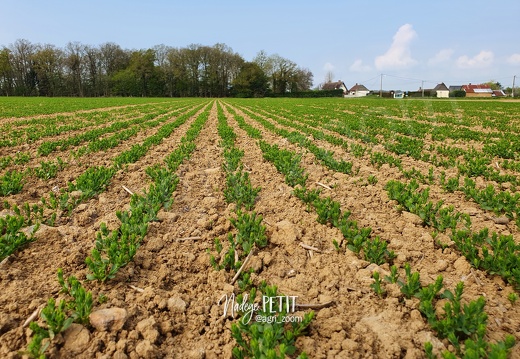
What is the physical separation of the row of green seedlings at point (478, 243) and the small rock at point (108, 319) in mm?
3126

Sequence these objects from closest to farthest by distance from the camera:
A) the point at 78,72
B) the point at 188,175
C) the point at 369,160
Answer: the point at 188,175 → the point at 369,160 → the point at 78,72

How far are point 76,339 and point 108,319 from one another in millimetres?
218

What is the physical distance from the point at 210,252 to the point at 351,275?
4.77 ft

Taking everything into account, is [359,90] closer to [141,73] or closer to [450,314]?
[141,73]

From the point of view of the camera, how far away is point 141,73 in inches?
3634

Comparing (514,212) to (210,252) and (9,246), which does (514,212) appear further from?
(9,246)

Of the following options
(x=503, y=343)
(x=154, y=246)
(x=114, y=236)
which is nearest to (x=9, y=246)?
(x=114, y=236)

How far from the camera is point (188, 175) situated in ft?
21.0

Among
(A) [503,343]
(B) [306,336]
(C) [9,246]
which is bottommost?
(B) [306,336]

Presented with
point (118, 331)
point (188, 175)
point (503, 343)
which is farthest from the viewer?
point (188, 175)

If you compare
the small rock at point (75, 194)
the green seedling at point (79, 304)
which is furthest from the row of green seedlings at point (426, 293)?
the small rock at point (75, 194)

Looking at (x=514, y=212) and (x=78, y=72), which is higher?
(x=78, y=72)

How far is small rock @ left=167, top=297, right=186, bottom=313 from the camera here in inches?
100

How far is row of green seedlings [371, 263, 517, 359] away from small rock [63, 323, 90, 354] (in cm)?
222
